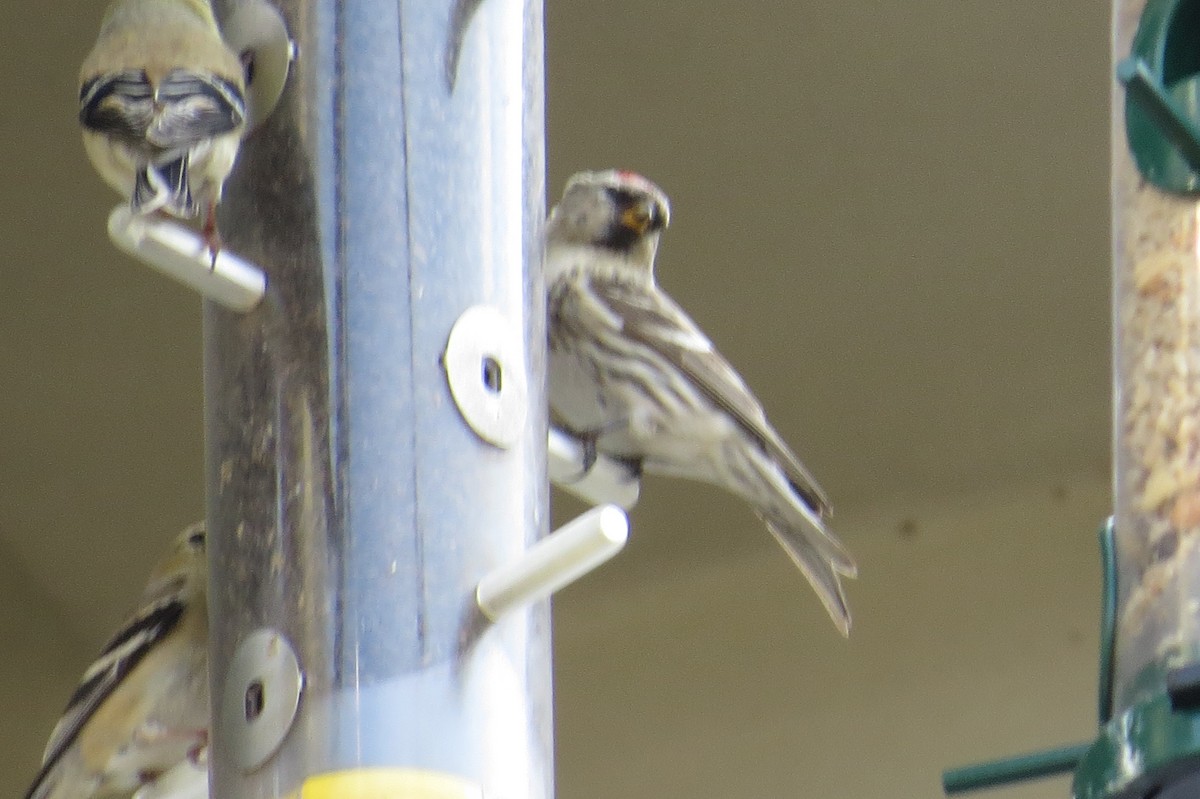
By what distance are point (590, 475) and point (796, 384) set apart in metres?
Result: 1.98

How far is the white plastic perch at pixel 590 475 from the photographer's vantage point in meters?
2.96

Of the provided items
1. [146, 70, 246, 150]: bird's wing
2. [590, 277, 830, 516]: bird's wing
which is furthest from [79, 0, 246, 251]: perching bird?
[590, 277, 830, 516]: bird's wing

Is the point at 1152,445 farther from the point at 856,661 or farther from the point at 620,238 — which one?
the point at 856,661

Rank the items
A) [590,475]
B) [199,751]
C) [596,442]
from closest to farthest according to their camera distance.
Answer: [199,751] → [590,475] → [596,442]

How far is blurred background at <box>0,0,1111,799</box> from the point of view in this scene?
432 cm

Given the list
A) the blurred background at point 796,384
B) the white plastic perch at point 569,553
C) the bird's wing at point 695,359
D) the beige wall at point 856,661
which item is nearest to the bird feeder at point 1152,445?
the white plastic perch at point 569,553

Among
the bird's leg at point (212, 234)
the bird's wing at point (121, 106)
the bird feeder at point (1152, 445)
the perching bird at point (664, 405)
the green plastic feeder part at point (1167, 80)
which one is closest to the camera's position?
the bird feeder at point (1152, 445)

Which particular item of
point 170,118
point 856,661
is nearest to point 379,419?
point 170,118

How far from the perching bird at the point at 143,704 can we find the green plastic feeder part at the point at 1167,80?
46.2 inches

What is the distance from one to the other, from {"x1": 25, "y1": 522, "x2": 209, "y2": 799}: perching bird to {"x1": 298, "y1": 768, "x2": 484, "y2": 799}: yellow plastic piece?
920mm

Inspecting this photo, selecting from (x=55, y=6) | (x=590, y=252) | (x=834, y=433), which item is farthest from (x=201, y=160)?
(x=834, y=433)

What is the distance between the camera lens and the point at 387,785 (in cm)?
202

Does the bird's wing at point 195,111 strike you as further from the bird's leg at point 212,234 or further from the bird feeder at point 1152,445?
the bird feeder at point 1152,445

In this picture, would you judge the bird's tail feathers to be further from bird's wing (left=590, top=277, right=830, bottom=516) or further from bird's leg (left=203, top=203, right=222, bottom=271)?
bird's leg (left=203, top=203, right=222, bottom=271)
